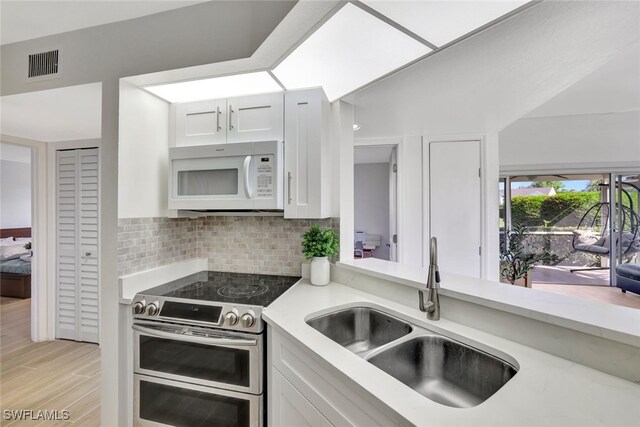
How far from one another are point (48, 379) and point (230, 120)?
2667 mm

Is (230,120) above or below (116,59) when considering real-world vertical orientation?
below

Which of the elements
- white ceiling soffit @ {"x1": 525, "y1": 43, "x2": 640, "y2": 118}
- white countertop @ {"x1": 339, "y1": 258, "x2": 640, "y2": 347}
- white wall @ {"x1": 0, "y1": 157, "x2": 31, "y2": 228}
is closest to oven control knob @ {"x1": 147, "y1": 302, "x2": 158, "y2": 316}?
white countertop @ {"x1": 339, "y1": 258, "x2": 640, "y2": 347}

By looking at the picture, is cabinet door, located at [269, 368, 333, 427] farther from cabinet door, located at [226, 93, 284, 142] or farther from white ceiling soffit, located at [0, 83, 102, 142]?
white ceiling soffit, located at [0, 83, 102, 142]

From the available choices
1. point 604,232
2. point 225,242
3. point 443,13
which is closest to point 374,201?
point 225,242

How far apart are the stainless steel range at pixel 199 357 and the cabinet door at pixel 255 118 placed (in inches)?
38.9

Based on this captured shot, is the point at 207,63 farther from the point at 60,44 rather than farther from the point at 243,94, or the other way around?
the point at 60,44

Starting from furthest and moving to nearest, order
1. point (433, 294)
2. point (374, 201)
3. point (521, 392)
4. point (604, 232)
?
1. point (374, 201)
2. point (604, 232)
3. point (433, 294)
4. point (521, 392)

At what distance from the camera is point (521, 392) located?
2.39ft

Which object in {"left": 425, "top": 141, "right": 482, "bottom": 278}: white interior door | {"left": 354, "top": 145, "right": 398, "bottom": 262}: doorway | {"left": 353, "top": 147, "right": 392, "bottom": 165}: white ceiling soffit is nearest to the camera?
{"left": 425, "top": 141, "right": 482, "bottom": 278}: white interior door

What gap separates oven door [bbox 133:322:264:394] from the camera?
1.35 meters

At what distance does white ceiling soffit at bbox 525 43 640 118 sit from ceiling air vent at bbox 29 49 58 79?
152 inches

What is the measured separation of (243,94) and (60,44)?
119cm

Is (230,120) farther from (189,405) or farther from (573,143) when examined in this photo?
(573,143)

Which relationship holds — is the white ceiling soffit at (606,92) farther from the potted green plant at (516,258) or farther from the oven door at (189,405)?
the oven door at (189,405)
